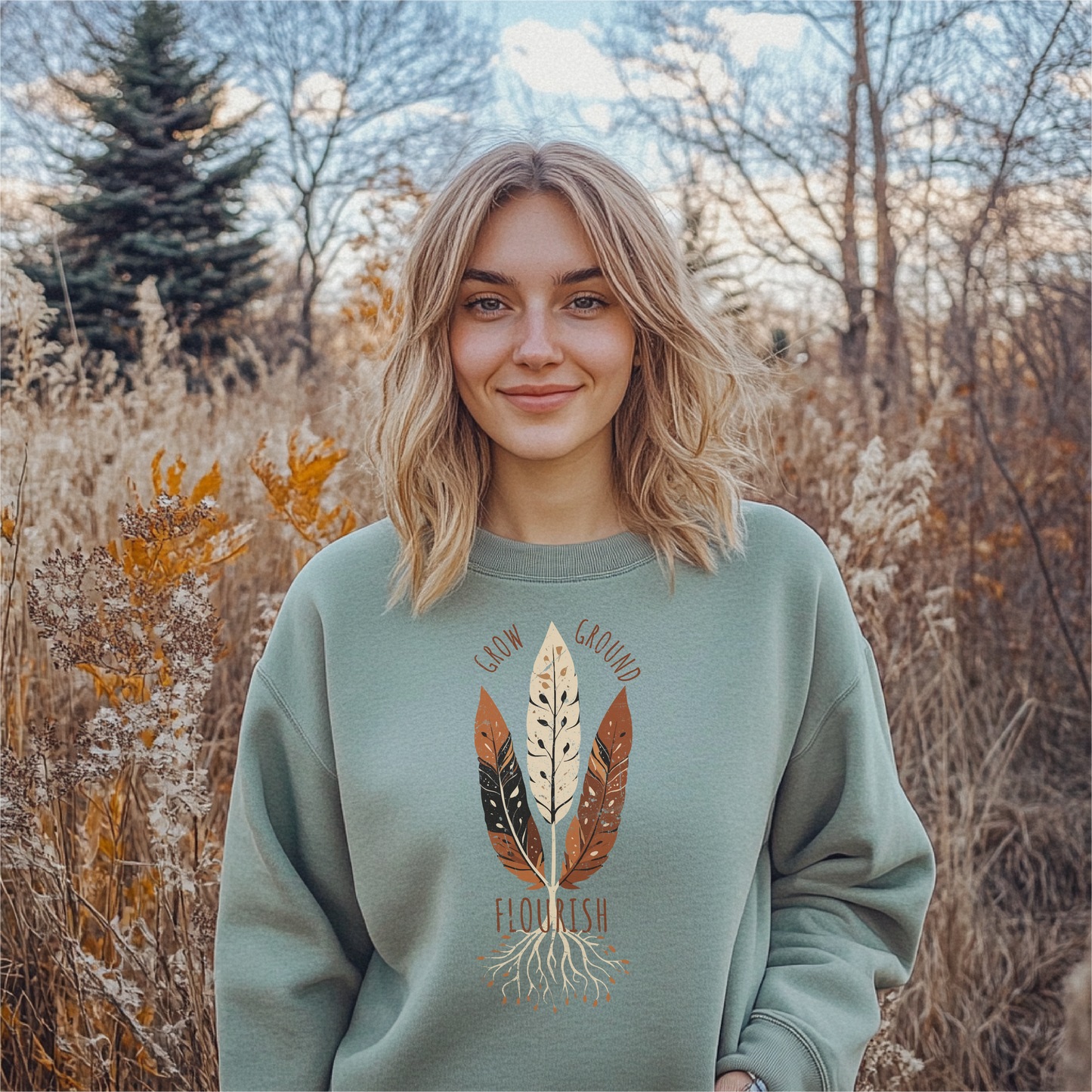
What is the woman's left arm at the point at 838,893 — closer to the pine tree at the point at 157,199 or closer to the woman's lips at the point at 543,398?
the woman's lips at the point at 543,398

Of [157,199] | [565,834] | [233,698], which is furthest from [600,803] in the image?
[157,199]

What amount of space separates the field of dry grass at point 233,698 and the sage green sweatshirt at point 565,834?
30cm

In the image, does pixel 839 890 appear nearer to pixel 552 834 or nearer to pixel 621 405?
pixel 552 834

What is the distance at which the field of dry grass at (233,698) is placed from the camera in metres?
1.54

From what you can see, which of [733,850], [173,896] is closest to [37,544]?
[173,896]

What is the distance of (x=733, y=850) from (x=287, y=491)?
127 centimetres

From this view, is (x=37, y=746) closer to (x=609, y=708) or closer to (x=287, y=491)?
(x=287, y=491)

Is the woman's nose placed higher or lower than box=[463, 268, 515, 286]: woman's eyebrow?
lower

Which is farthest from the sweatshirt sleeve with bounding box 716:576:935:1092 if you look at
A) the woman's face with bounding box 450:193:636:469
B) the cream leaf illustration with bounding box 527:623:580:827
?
the woman's face with bounding box 450:193:636:469

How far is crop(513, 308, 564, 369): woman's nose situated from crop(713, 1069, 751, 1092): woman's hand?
0.93 m

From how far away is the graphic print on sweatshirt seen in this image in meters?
1.20

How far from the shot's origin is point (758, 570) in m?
1.35

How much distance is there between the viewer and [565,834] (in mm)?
1221

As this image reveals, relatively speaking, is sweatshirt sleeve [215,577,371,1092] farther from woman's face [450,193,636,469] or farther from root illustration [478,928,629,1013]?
woman's face [450,193,636,469]
